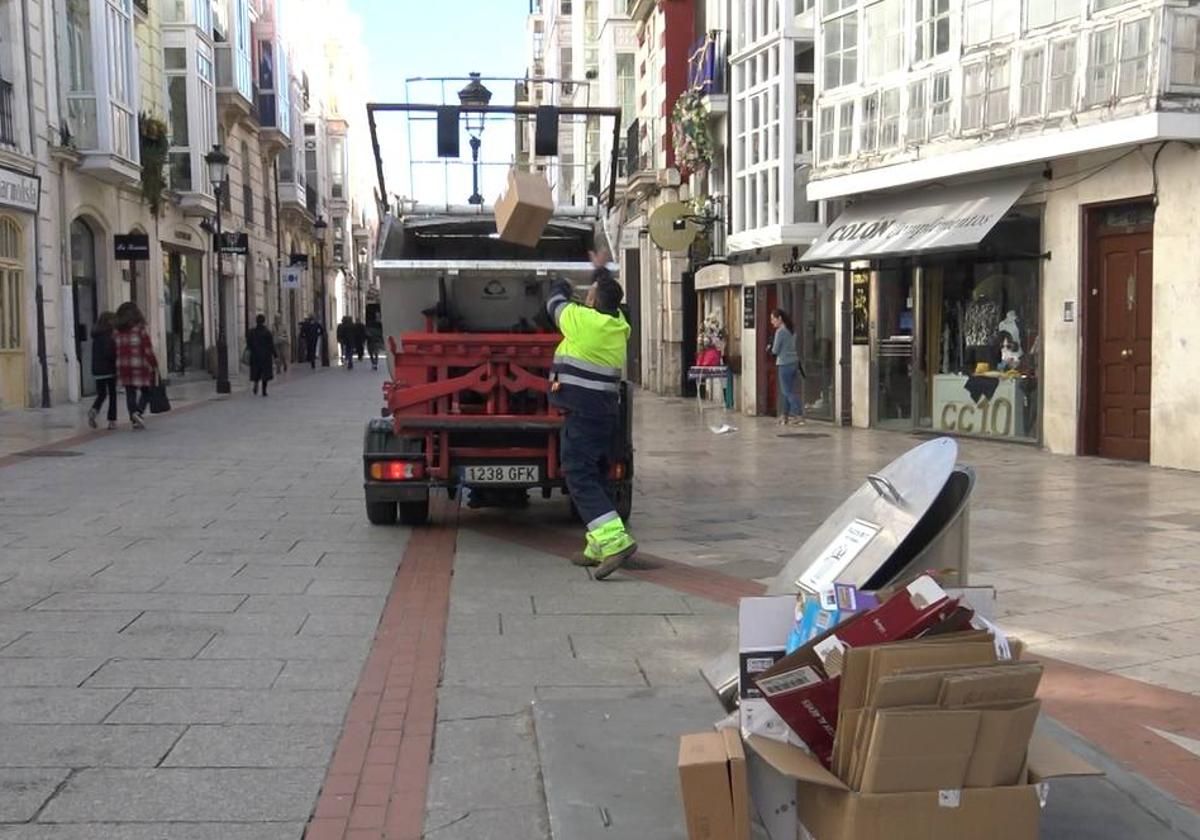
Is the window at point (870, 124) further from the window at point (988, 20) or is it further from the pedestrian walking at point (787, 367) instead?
the pedestrian walking at point (787, 367)

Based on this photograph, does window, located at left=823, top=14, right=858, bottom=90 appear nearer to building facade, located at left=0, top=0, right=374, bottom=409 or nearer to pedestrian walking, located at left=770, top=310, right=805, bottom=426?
pedestrian walking, located at left=770, top=310, right=805, bottom=426

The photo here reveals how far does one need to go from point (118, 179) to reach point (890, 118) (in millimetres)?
15684

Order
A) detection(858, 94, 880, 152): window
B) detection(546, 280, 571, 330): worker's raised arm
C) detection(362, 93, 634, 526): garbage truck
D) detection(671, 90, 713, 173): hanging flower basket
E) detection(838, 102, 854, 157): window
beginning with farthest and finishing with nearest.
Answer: detection(671, 90, 713, 173): hanging flower basket
detection(838, 102, 854, 157): window
detection(858, 94, 880, 152): window
detection(362, 93, 634, 526): garbage truck
detection(546, 280, 571, 330): worker's raised arm

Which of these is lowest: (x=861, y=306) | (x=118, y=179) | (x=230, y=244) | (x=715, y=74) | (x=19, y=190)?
(x=861, y=306)

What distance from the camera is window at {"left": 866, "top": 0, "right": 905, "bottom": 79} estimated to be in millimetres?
15562

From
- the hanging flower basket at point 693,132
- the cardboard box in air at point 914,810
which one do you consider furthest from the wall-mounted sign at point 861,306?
the cardboard box in air at point 914,810

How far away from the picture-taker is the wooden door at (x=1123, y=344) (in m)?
12.8

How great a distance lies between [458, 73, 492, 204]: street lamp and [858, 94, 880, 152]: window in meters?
7.32

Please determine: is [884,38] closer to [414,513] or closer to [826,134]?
[826,134]

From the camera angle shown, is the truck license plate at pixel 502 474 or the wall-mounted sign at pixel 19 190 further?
the wall-mounted sign at pixel 19 190

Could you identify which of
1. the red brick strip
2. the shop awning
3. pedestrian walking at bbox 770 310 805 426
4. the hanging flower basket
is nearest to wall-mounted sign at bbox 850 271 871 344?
the shop awning

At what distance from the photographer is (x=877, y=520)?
393cm

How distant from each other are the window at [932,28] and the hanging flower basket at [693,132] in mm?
7937

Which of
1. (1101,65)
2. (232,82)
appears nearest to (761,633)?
(1101,65)
